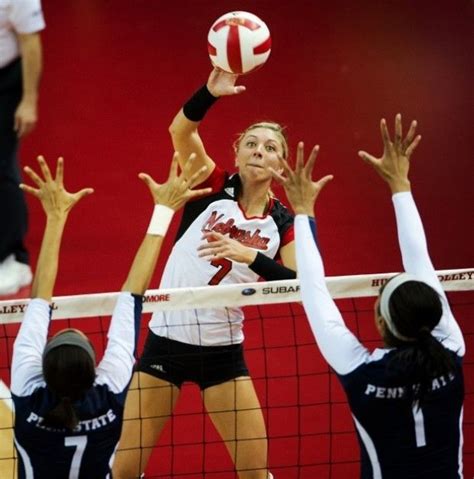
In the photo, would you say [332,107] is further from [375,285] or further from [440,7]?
[375,285]

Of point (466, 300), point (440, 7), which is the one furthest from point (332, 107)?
point (466, 300)

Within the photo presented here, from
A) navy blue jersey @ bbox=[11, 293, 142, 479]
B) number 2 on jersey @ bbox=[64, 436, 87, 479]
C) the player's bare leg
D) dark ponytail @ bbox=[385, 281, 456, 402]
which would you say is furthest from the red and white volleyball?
number 2 on jersey @ bbox=[64, 436, 87, 479]

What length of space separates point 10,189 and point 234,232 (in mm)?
1477

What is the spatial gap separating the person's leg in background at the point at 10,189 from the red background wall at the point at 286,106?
351 centimetres

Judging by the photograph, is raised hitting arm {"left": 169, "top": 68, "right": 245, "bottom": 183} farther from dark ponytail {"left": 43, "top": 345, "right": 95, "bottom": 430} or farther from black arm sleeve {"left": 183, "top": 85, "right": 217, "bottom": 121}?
dark ponytail {"left": 43, "top": 345, "right": 95, "bottom": 430}

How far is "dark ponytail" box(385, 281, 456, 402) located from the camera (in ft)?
14.0

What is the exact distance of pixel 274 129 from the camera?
21.6 feet

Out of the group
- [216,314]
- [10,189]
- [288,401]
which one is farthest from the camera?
[288,401]

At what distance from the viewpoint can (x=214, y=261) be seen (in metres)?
6.29

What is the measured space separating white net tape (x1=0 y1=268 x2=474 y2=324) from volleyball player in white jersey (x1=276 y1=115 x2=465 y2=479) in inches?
58.9

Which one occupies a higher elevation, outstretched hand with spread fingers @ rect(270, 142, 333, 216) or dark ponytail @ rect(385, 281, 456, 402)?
outstretched hand with spread fingers @ rect(270, 142, 333, 216)

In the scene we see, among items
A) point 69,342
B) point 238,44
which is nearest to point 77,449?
point 69,342

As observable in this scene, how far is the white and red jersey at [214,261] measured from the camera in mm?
6270

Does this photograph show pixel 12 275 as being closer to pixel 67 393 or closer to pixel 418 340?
pixel 67 393
